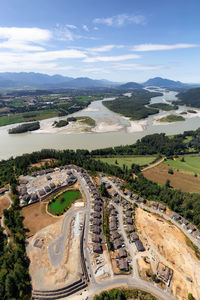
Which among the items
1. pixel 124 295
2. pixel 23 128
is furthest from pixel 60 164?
pixel 23 128

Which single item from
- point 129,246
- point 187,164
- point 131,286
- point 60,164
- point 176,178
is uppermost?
point 60,164

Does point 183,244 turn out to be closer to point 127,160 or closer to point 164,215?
point 164,215

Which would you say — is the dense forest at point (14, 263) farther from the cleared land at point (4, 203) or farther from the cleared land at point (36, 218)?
the cleared land at point (4, 203)

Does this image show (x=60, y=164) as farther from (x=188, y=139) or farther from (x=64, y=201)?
(x=188, y=139)

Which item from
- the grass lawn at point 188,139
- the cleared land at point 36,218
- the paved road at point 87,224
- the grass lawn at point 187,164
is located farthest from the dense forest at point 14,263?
the grass lawn at point 188,139

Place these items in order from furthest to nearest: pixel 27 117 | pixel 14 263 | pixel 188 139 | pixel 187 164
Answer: pixel 27 117
pixel 188 139
pixel 187 164
pixel 14 263

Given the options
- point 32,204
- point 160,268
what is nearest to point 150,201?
point 160,268
